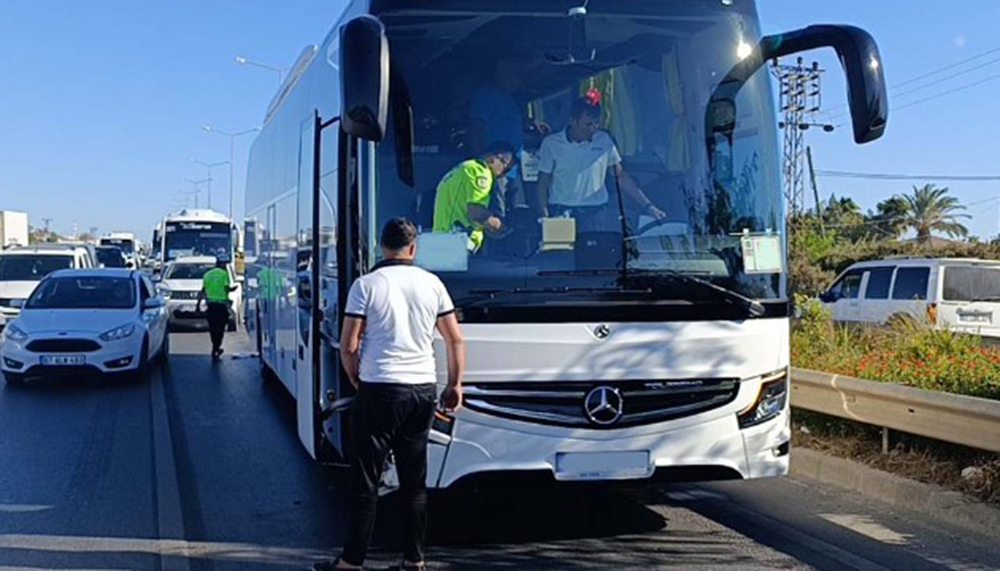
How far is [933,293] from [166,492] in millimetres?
14177

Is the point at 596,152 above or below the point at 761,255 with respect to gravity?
above

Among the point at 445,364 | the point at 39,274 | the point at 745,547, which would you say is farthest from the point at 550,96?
the point at 39,274

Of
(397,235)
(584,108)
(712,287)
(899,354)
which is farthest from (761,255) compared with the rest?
(899,354)

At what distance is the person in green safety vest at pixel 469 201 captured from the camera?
5.81 meters

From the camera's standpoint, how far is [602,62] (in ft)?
20.3

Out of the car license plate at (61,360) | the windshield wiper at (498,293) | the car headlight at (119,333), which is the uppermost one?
the windshield wiper at (498,293)

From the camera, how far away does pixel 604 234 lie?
5.88m

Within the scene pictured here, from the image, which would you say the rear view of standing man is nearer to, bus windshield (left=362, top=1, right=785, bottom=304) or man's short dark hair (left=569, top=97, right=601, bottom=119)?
bus windshield (left=362, top=1, right=785, bottom=304)

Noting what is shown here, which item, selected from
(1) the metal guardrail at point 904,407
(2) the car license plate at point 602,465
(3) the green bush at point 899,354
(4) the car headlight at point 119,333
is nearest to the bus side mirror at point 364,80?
(2) the car license plate at point 602,465

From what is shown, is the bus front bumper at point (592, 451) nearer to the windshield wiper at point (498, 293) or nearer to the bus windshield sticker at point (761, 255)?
the windshield wiper at point (498, 293)

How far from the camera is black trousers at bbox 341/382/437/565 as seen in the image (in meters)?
5.33

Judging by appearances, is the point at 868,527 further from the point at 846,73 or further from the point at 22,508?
the point at 22,508

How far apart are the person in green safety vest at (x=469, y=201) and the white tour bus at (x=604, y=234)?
2.2 inches

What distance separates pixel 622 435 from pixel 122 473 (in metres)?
4.68
